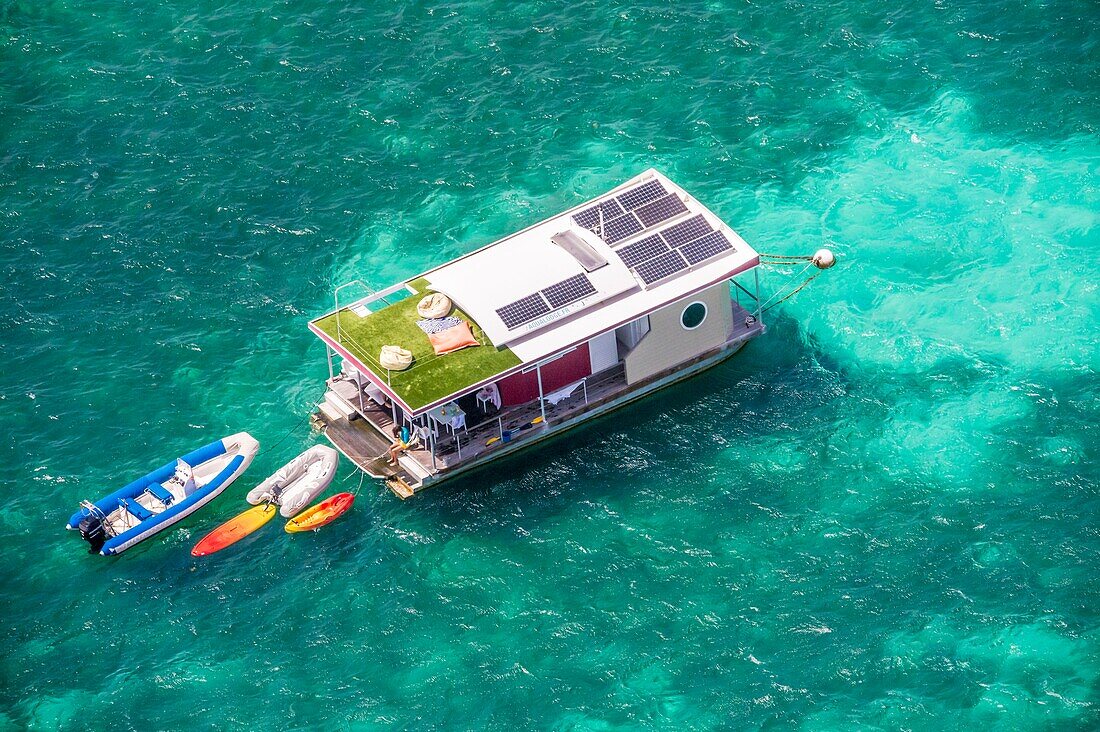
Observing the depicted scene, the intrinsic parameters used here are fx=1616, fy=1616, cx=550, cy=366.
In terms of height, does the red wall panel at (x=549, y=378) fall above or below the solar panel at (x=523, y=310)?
below

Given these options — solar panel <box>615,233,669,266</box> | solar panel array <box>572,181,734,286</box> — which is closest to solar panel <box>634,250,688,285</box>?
solar panel array <box>572,181,734,286</box>

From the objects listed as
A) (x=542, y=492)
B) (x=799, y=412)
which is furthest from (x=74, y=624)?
(x=799, y=412)

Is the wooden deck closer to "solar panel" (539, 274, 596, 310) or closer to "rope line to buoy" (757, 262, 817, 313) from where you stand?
"rope line to buoy" (757, 262, 817, 313)

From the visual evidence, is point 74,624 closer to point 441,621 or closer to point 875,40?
point 441,621

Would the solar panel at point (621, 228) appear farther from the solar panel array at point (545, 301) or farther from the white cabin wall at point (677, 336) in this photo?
the white cabin wall at point (677, 336)

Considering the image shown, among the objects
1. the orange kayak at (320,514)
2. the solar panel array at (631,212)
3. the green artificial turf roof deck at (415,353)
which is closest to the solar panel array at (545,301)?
the green artificial turf roof deck at (415,353)

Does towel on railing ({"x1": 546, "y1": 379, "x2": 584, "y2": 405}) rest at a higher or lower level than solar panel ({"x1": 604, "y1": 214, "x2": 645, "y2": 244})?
lower
